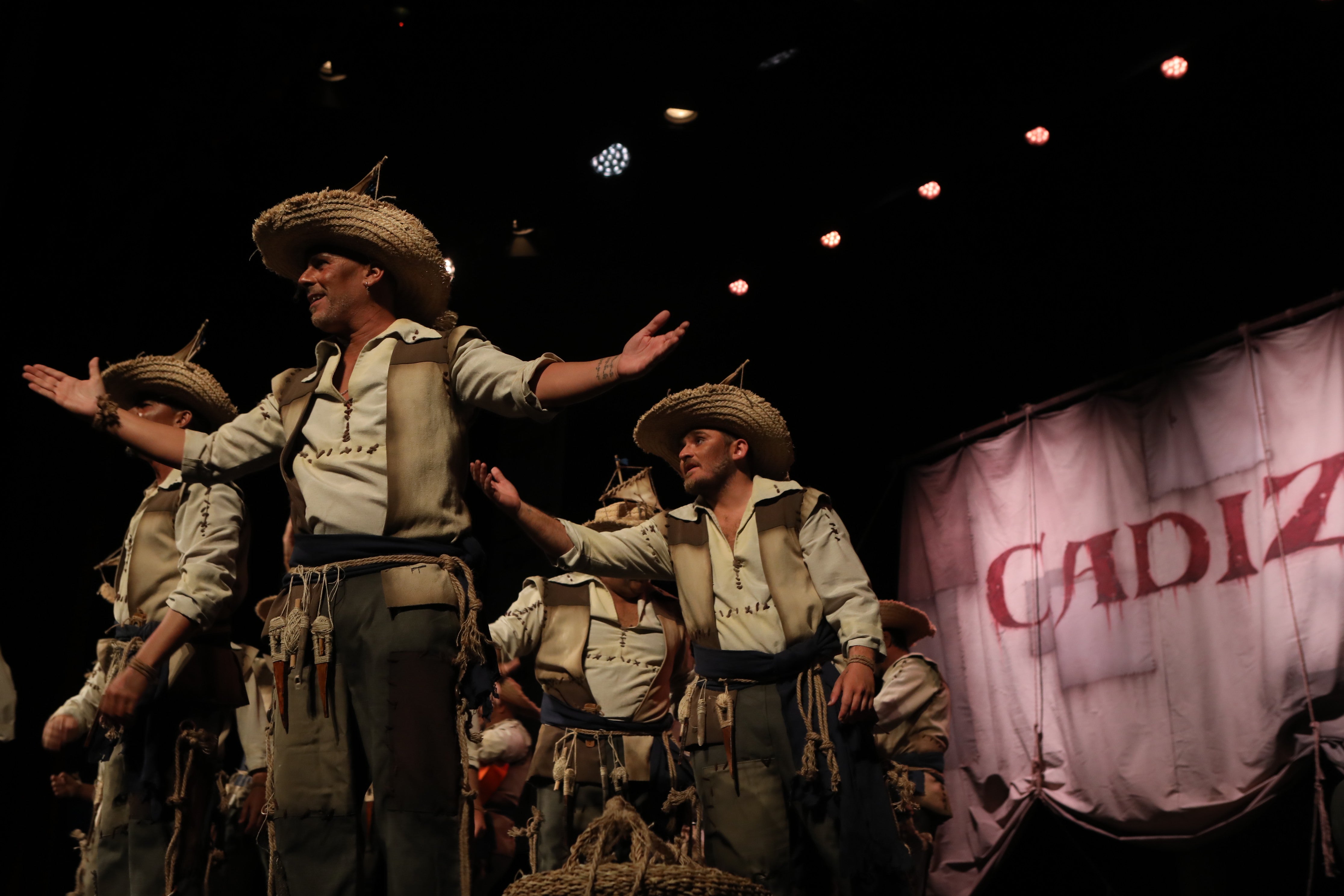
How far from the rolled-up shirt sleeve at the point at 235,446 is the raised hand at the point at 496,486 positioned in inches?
19.4

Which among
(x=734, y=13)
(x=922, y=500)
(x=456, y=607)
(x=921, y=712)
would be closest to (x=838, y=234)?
(x=734, y=13)

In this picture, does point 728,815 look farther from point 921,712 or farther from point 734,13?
point 734,13

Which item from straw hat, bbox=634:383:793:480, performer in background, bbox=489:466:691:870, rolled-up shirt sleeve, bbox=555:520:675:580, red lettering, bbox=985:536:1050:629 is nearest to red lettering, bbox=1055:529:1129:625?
red lettering, bbox=985:536:1050:629

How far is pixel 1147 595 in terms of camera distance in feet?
19.3

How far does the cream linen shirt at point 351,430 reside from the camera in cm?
245

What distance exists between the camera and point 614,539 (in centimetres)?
367

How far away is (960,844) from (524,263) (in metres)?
4.18

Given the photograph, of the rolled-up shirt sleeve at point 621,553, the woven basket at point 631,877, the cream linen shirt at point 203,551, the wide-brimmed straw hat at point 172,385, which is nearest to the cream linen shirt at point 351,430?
the cream linen shirt at point 203,551

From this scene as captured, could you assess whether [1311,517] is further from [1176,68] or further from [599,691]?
[599,691]

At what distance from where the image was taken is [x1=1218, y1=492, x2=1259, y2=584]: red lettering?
5.49m

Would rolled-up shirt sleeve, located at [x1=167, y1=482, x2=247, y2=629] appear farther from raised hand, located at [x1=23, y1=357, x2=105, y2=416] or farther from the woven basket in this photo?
the woven basket

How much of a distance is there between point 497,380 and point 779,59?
4.08 meters

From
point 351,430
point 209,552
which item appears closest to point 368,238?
point 351,430

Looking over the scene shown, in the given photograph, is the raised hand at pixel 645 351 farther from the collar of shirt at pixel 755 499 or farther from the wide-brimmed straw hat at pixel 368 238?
the collar of shirt at pixel 755 499
